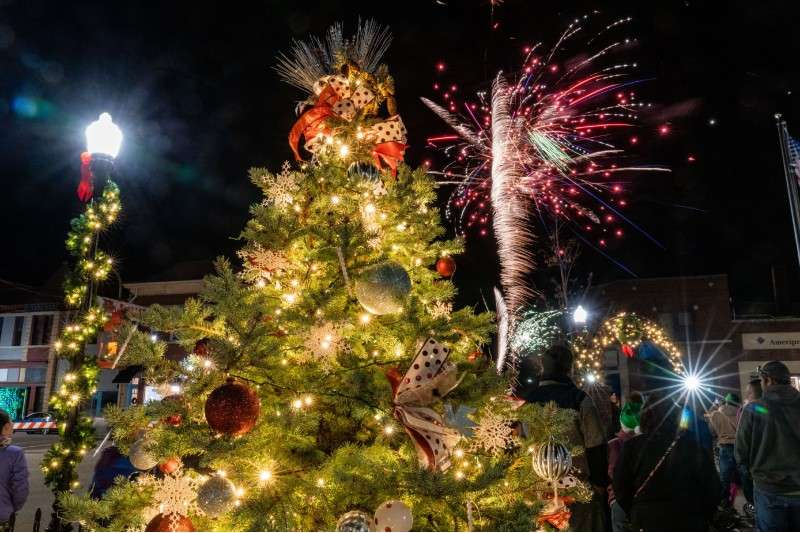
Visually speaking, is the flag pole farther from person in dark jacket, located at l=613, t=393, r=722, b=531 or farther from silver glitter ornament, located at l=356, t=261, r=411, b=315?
silver glitter ornament, located at l=356, t=261, r=411, b=315

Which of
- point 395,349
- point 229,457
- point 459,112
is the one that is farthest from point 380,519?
point 459,112

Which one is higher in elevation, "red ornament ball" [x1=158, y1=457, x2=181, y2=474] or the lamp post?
the lamp post

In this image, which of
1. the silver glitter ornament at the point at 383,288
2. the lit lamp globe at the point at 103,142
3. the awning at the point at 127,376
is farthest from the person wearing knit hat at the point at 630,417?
the lit lamp globe at the point at 103,142

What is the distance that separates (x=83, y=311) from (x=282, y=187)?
482cm

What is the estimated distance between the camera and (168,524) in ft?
9.32

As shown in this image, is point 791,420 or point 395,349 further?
point 791,420

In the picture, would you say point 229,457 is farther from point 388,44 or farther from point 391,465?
point 388,44

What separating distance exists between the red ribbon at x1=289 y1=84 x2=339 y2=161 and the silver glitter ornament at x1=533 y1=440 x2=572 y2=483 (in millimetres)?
2665

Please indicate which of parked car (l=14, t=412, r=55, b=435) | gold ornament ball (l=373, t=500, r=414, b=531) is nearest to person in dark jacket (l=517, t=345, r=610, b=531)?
gold ornament ball (l=373, t=500, r=414, b=531)

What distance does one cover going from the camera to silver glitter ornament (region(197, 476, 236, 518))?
2.53m

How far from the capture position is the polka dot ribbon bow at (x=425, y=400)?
8.90 feet

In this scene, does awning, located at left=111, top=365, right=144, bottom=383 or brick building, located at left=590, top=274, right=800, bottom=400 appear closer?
awning, located at left=111, top=365, right=144, bottom=383

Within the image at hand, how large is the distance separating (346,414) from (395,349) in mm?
486

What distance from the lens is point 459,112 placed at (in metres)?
9.19
